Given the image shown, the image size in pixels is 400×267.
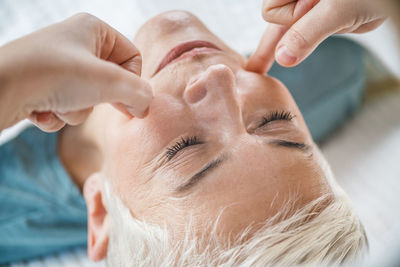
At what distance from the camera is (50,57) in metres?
0.48

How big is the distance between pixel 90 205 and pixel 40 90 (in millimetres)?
490

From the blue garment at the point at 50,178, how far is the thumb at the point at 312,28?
1.85ft

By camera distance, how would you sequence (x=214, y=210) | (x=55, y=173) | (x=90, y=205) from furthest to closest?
(x=55, y=173)
(x=90, y=205)
(x=214, y=210)

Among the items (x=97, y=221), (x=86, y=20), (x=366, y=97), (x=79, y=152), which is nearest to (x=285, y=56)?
(x=86, y=20)

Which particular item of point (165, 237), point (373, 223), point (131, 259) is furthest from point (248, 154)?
point (373, 223)

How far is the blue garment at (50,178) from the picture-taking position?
110cm

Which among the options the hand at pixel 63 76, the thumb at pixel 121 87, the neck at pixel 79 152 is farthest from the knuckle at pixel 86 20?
the neck at pixel 79 152

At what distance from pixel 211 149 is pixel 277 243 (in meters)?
0.21

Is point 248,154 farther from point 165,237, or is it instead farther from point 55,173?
point 55,173

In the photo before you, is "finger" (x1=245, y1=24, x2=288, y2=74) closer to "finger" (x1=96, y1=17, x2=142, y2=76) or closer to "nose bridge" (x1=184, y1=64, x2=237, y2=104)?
"nose bridge" (x1=184, y1=64, x2=237, y2=104)

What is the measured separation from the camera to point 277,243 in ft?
2.14

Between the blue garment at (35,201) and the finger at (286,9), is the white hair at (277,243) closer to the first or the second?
the finger at (286,9)

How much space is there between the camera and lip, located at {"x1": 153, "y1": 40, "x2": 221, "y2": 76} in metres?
0.72

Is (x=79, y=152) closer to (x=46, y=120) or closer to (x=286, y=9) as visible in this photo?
(x=46, y=120)
